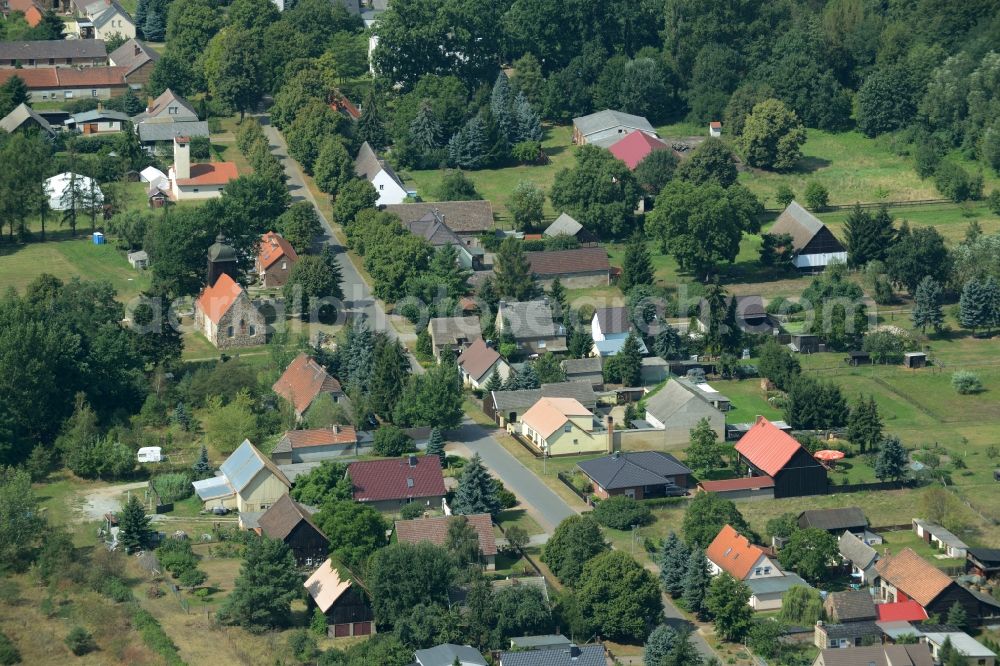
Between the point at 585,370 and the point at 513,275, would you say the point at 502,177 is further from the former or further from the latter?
the point at 585,370

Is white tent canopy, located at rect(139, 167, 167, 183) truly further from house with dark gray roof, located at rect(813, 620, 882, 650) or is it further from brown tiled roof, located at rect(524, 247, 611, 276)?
house with dark gray roof, located at rect(813, 620, 882, 650)

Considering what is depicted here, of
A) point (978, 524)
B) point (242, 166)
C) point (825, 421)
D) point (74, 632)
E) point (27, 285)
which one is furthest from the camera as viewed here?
point (242, 166)

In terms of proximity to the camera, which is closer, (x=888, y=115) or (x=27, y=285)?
(x=27, y=285)

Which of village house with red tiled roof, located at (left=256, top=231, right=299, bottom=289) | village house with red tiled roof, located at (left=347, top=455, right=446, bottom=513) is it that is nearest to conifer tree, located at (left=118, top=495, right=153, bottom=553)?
village house with red tiled roof, located at (left=347, top=455, right=446, bottom=513)

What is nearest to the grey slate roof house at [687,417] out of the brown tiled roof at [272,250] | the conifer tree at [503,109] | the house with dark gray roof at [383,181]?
the brown tiled roof at [272,250]

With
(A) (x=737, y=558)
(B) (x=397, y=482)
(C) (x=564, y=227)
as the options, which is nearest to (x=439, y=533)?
(B) (x=397, y=482)

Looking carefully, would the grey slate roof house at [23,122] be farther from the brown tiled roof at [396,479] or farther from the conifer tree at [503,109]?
the brown tiled roof at [396,479]

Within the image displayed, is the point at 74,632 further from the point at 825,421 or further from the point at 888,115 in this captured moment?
A: the point at 888,115

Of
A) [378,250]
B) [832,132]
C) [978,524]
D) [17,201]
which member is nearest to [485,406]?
[378,250]
